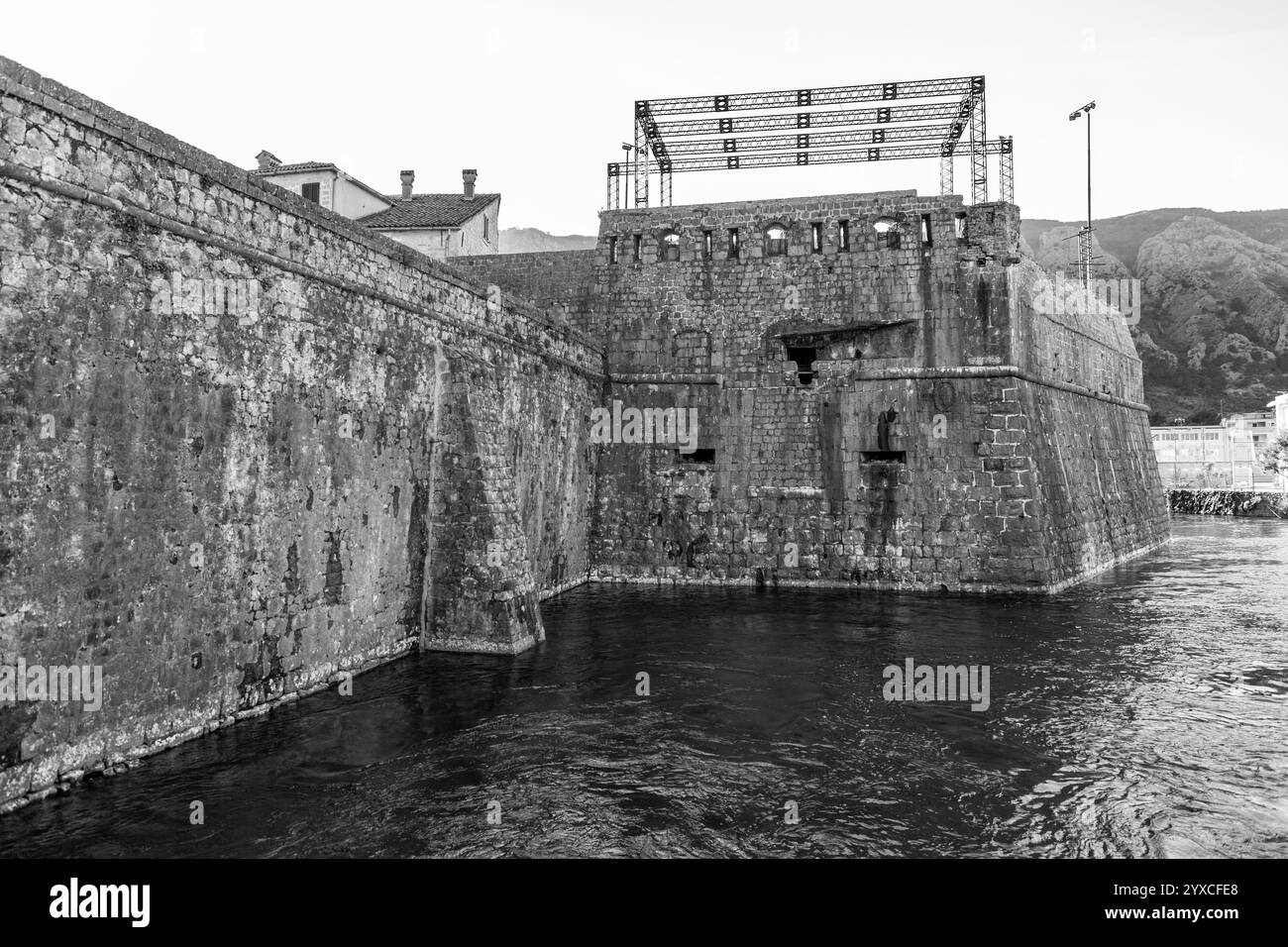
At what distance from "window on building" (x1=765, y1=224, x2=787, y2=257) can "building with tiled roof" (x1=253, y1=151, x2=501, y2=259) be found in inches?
481

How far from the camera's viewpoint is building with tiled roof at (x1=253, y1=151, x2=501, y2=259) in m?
27.0

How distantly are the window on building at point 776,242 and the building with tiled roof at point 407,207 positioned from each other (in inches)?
481

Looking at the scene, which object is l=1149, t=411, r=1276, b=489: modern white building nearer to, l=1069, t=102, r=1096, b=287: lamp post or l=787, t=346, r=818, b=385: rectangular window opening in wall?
l=1069, t=102, r=1096, b=287: lamp post

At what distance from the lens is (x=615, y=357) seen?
19.5 meters

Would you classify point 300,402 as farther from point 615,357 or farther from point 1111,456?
point 1111,456

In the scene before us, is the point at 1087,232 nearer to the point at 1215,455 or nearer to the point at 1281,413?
the point at 1215,455

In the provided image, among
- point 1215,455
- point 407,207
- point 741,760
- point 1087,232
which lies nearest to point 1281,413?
point 1215,455

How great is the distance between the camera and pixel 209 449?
784 centimetres

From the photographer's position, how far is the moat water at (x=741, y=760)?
6.06m

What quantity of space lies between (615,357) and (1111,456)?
15.7 metres

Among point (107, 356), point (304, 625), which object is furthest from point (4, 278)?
point (304, 625)

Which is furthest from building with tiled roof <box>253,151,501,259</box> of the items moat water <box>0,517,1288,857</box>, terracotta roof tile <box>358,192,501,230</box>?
moat water <box>0,517,1288,857</box>

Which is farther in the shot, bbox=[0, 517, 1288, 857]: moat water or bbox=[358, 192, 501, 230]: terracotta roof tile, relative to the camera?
bbox=[358, 192, 501, 230]: terracotta roof tile

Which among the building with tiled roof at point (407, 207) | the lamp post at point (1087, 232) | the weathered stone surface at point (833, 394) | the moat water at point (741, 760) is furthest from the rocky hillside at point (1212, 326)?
the moat water at point (741, 760)
